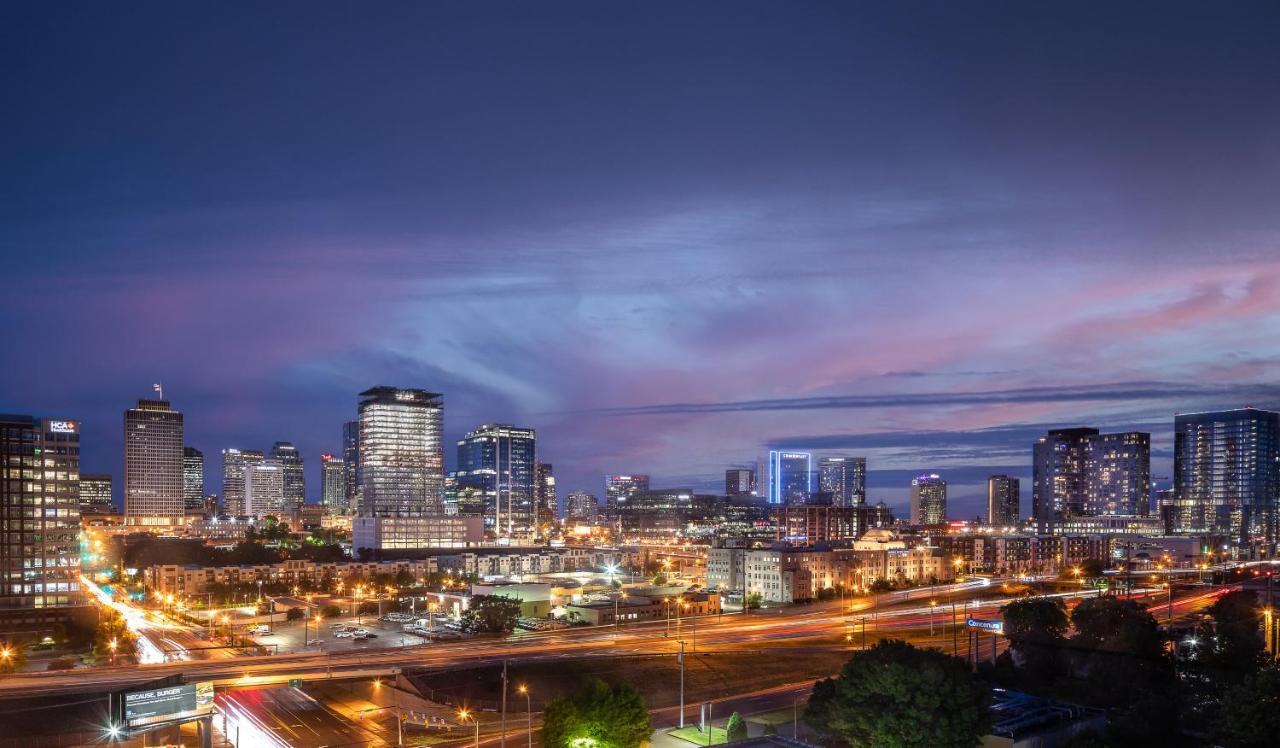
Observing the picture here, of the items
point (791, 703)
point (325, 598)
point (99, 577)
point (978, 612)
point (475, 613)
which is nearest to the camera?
point (791, 703)

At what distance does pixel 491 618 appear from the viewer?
58219 millimetres

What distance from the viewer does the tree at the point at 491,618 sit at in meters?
58.1

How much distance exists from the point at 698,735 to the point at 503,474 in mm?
159166

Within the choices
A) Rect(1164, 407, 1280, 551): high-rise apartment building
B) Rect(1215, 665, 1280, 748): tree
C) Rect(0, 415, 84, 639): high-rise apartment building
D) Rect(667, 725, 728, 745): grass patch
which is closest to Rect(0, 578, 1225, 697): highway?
Rect(0, 415, 84, 639): high-rise apartment building

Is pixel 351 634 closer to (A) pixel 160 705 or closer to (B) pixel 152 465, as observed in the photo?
(A) pixel 160 705

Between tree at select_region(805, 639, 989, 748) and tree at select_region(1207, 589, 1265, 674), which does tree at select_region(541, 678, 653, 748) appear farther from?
tree at select_region(1207, 589, 1265, 674)

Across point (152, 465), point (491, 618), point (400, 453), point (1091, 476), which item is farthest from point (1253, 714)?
point (152, 465)

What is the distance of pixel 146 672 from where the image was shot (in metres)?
41.1

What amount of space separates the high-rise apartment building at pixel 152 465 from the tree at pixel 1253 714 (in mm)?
179542

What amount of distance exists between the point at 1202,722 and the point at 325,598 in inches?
2658

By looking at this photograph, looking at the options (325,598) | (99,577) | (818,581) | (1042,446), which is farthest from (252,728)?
(1042,446)

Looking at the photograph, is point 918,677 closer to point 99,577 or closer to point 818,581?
point 818,581

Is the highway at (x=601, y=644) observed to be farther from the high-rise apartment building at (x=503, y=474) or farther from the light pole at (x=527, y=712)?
the high-rise apartment building at (x=503, y=474)

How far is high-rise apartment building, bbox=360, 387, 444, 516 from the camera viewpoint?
505 feet
